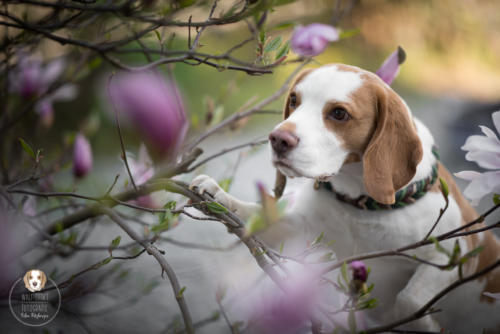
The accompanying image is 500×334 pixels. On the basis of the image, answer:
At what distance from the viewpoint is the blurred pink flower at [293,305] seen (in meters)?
0.37

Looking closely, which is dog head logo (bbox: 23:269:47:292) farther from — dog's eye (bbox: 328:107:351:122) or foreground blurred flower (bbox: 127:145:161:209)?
dog's eye (bbox: 328:107:351:122)

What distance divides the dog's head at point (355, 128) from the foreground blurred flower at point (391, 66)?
0.07 feet

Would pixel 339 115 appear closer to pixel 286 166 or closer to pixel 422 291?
pixel 286 166

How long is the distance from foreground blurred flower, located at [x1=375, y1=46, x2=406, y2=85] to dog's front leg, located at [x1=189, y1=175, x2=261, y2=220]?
0.70 feet

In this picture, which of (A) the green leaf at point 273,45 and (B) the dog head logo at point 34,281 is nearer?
(A) the green leaf at point 273,45

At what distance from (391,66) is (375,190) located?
0.14 metres

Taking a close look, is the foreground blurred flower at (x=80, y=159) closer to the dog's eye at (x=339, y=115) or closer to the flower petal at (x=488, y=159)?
the dog's eye at (x=339, y=115)

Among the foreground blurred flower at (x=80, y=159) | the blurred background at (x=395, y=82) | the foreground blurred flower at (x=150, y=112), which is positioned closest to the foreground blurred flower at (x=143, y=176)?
the foreground blurred flower at (x=80, y=159)

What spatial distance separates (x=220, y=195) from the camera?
499 millimetres

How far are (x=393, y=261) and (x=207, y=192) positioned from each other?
254 millimetres

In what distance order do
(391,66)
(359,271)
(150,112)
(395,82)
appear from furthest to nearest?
1. (395,82)
2. (391,66)
3. (359,271)
4. (150,112)

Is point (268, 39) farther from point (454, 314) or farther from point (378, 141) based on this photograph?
point (454, 314)

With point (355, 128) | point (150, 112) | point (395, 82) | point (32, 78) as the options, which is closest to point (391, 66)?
point (355, 128)

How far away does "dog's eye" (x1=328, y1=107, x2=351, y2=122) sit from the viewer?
0.45 m
